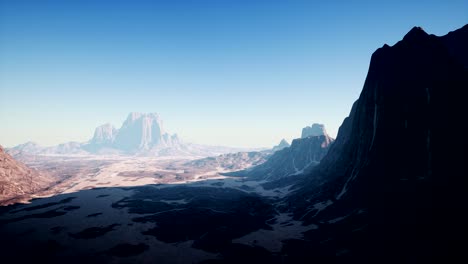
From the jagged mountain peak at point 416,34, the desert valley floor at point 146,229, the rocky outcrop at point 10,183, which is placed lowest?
the desert valley floor at point 146,229

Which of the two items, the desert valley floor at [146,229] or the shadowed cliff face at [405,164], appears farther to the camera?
the desert valley floor at [146,229]

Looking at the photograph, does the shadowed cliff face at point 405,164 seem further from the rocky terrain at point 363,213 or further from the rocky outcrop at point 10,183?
the rocky outcrop at point 10,183

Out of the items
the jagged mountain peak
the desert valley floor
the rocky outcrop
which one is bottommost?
the desert valley floor

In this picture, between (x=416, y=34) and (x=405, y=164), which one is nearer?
(x=405, y=164)

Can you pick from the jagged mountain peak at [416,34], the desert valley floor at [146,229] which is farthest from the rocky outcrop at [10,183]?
the jagged mountain peak at [416,34]

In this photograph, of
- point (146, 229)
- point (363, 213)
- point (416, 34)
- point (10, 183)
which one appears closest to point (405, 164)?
point (363, 213)

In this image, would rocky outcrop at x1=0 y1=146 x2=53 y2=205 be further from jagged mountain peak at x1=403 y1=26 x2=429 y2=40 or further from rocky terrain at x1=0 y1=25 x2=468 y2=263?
jagged mountain peak at x1=403 y1=26 x2=429 y2=40

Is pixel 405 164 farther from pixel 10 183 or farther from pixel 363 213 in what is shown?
pixel 10 183

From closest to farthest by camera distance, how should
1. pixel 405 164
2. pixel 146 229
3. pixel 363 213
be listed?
pixel 363 213, pixel 405 164, pixel 146 229

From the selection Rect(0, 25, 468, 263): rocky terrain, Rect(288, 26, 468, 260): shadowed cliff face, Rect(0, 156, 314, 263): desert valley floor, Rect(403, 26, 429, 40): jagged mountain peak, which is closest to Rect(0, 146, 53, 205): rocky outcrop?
Rect(0, 156, 314, 263): desert valley floor
